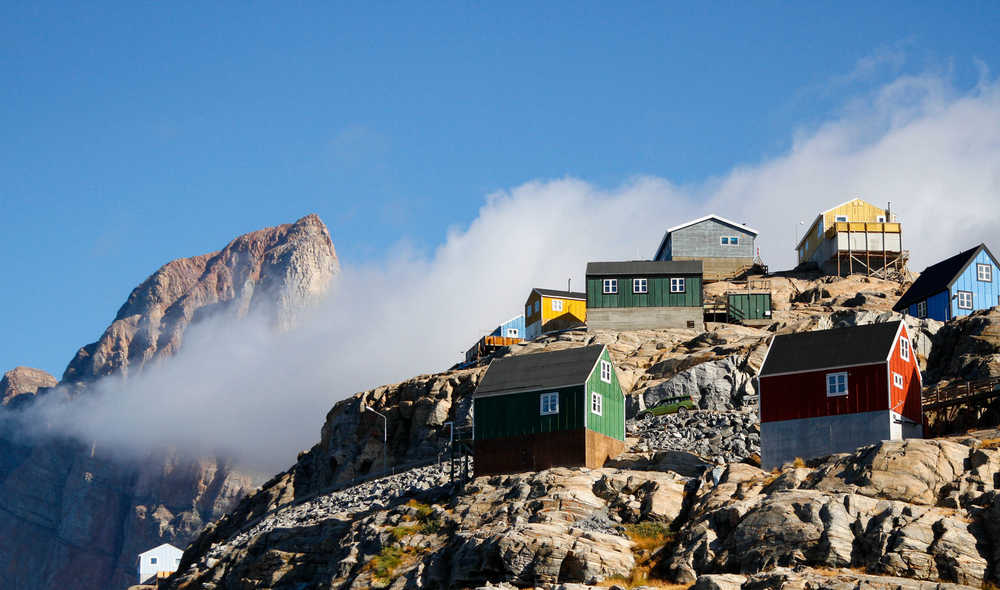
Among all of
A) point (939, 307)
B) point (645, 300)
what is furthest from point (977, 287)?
point (645, 300)

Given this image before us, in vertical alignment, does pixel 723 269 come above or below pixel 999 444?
above

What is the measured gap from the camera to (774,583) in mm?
44406

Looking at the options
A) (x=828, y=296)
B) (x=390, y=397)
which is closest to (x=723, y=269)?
(x=828, y=296)

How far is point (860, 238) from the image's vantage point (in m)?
114

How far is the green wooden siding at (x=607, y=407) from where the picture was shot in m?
64.8

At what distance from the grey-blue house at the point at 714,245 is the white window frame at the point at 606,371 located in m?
49.8

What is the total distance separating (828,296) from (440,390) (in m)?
35.8

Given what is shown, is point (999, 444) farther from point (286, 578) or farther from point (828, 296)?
point (828, 296)

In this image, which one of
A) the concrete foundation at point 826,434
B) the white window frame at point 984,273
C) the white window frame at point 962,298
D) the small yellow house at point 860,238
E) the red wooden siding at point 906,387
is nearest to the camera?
the concrete foundation at point 826,434

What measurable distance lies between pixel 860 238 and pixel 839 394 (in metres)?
57.7

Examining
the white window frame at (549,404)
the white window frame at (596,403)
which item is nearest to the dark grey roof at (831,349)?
the white window frame at (596,403)

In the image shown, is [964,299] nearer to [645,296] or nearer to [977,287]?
[977,287]

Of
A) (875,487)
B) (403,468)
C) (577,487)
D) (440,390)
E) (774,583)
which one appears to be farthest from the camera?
(440,390)

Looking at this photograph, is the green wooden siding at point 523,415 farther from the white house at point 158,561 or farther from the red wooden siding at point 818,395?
the white house at point 158,561
